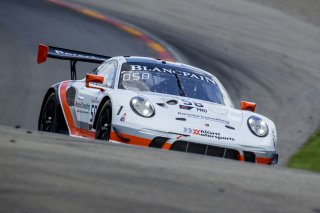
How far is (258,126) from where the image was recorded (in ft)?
29.8

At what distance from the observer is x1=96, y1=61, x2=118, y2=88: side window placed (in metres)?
9.73

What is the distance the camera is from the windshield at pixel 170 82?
9.51m

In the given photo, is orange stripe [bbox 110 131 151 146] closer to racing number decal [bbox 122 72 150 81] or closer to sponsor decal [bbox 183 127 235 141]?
sponsor decal [bbox 183 127 235 141]

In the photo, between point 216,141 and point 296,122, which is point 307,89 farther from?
point 216,141

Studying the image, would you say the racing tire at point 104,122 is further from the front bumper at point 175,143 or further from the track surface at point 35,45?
the track surface at point 35,45

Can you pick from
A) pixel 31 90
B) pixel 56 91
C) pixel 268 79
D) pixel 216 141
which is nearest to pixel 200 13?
pixel 268 79

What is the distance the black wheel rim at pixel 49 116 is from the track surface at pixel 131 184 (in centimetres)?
532

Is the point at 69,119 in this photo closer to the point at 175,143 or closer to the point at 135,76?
the point at 135,76

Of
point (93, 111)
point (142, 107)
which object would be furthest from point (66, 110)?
point (142, 107)

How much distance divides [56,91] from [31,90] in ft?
6.03

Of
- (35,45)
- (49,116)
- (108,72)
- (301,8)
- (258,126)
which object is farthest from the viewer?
(301,8)

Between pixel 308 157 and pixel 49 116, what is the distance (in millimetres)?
2930

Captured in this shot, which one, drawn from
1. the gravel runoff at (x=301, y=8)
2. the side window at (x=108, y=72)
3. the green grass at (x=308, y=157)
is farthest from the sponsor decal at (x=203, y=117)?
the gravel runoff at (x=301, y=8)

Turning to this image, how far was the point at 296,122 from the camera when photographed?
11797 millimetres
